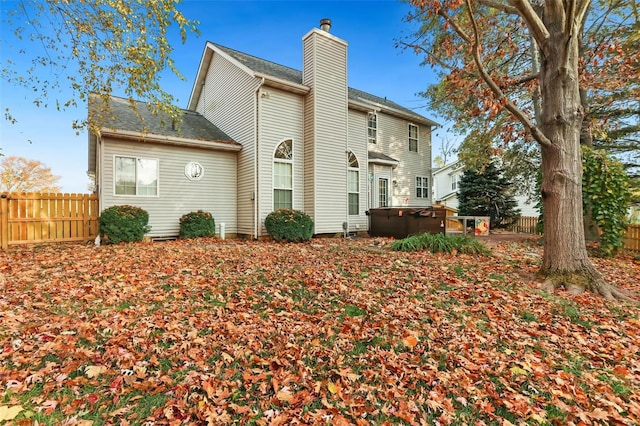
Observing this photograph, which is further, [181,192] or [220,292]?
[181,192]

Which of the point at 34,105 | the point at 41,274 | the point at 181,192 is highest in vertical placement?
the point at 34,105

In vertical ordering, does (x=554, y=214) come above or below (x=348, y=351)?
above

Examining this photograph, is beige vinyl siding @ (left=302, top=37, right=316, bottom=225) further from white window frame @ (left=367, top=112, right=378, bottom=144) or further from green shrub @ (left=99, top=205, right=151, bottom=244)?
green shrub @ (left=99, top=205, right=151, bottom=244)

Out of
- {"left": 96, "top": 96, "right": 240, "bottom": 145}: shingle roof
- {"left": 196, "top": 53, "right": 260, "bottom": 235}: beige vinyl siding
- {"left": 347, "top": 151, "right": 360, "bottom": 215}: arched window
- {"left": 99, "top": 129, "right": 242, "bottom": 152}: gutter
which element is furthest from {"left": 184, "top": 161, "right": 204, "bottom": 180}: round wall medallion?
{"left": 347, "top": 151, "right": 360, "bottom": 215}: arched window

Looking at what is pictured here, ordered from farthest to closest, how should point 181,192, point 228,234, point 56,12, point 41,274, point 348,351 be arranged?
point 228,234, point 181,192, point 56,12, point 41,274, point 348,351

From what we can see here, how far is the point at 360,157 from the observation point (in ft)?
41.7

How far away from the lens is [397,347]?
3031 mm

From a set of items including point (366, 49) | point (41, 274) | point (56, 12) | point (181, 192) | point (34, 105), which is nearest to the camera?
point (41, 274)

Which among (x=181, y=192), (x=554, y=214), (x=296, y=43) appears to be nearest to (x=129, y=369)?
(x=554, y=214)

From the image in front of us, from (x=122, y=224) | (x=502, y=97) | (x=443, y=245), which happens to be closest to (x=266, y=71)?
(x=122, y=224)

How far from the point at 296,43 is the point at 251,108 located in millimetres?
3539

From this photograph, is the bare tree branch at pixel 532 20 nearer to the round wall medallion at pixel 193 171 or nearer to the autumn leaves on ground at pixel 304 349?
the autumn leaves on ground at pixel 304 349

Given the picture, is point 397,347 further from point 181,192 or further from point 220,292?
point 181,192

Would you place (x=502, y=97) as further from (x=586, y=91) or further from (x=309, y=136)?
(x=586, y=91)
